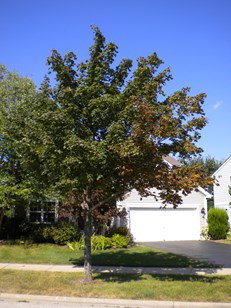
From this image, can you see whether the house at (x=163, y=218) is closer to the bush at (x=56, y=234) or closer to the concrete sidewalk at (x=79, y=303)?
the bush at (x=56, y=234)

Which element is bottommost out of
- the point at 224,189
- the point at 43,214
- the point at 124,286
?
the point at 124,286

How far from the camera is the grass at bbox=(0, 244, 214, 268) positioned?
12672mm

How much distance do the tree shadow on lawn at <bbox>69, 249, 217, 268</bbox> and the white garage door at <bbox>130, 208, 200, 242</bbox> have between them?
667cm

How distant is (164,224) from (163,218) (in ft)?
1.26

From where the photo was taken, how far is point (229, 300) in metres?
7.57

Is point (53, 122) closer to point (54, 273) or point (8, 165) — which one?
point (54, 273)

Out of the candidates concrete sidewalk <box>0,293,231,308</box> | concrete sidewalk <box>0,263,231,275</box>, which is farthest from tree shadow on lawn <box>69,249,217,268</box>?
concrete sidewalk <box>0,293,231,308</box>

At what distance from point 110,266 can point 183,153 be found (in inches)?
199

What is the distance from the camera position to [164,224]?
2259cm

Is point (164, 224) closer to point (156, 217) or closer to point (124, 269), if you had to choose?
point (156, 217)

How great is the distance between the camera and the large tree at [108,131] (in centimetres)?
880

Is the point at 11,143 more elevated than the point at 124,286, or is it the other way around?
the point at 11,143

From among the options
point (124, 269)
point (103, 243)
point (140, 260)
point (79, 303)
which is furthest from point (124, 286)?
point (103, 243)

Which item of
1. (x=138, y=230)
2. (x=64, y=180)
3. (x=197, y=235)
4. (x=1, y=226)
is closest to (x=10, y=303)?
(x=64, y=180)
